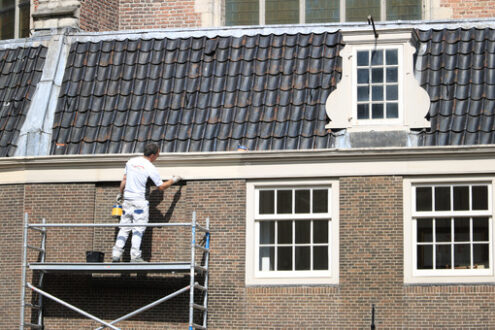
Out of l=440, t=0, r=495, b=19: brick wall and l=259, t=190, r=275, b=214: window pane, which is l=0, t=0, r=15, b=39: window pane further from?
l=440, t=0, r=495, b=19: brick wall

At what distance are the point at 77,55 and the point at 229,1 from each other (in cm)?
523

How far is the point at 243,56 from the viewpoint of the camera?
23.4 metres

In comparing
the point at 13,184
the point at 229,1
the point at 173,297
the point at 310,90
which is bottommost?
the point at 173,297

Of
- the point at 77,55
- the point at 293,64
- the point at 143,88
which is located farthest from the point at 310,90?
the point at 77,55

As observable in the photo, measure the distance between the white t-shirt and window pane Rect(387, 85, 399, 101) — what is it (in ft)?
14.5

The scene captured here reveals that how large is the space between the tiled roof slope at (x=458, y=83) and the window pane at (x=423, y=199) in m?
0.83

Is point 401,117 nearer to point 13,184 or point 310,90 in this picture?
point 310,90

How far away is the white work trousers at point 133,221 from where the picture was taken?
21.6 m

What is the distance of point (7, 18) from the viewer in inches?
1142

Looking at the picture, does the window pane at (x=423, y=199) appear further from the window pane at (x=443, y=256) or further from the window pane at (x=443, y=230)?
the window pane at (x=443, y=256)

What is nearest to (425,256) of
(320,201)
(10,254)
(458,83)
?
(320,201)

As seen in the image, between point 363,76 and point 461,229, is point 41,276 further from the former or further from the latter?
point 461,229

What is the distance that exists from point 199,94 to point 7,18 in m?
7.83

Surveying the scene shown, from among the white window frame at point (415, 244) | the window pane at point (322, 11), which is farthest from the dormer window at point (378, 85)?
the window pane at point (322, 11)
